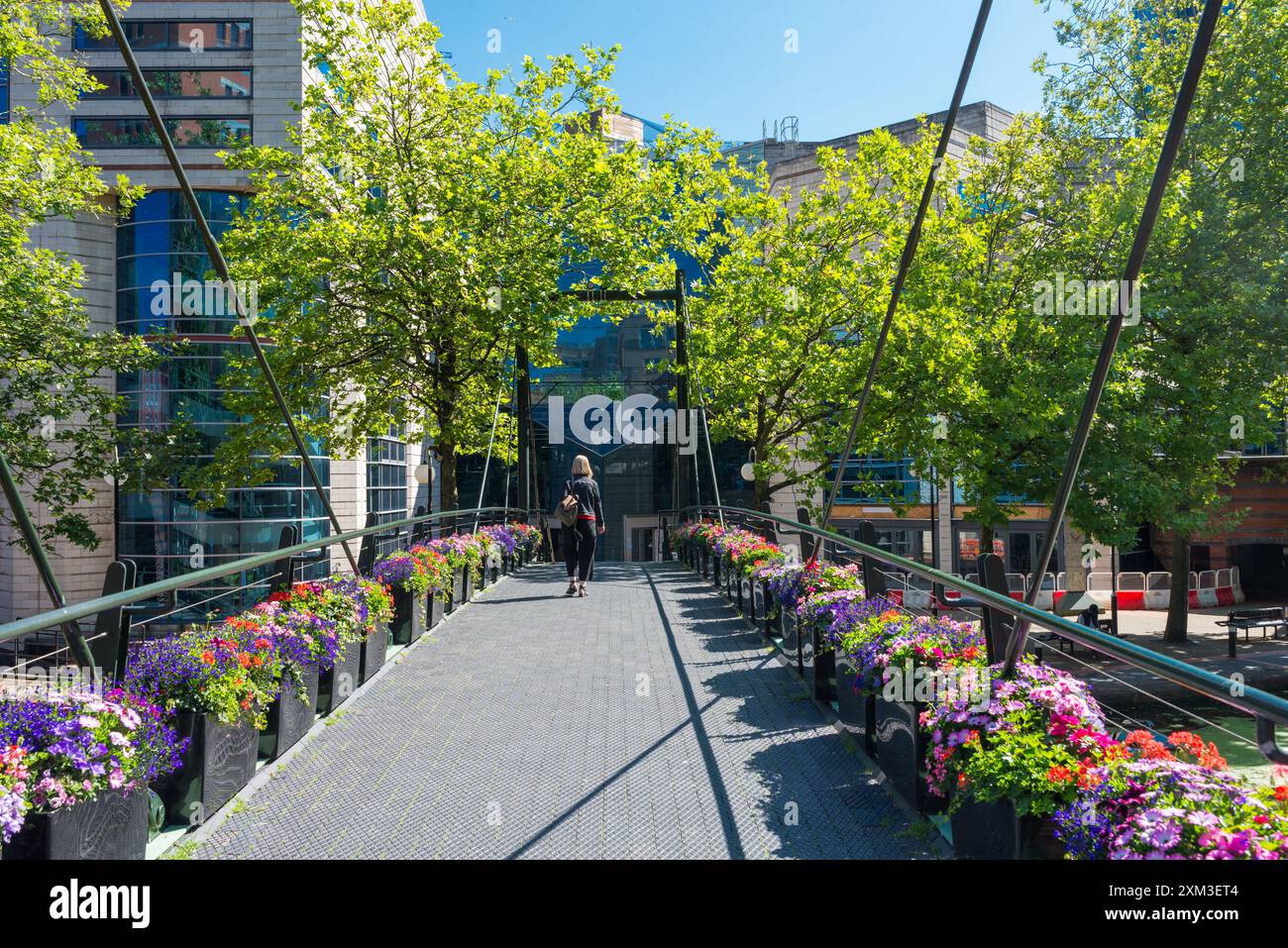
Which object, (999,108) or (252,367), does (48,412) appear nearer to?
(252,367)

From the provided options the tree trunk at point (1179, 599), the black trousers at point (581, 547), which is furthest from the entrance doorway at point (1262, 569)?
the black trousers at point (581, 547)

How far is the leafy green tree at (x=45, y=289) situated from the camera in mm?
16047

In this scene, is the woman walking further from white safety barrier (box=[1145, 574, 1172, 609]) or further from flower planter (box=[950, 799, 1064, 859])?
white safety barrier (box=[1145, 574, 1172, 609])

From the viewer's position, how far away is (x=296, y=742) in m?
5.71

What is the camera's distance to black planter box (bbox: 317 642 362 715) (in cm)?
641

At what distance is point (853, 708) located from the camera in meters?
5.67

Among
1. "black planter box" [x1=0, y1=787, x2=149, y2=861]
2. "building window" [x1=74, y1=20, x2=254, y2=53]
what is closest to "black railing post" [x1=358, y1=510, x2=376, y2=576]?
"black planter box" [x1=0, y1=787, x2=149, y2=861]

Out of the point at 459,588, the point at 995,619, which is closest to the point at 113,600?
the point at 995,619

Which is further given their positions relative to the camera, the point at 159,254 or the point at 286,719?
the point at 159,254

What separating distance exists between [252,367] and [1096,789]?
1895 centimetres

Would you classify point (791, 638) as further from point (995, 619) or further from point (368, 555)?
point (368, 555)

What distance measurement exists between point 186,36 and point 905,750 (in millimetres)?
37467

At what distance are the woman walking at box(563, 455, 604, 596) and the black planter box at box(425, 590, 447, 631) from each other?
8.48ft
